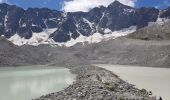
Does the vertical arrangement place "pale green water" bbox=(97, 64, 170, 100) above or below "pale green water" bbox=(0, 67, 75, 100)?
above

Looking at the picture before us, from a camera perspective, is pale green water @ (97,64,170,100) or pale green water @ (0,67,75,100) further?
pale green water @ (0,67,75,100)

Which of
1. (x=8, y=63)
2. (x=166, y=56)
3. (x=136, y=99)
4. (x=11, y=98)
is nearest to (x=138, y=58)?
(x=166, y=56)

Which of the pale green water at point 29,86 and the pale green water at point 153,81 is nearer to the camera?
the pale green water at point 153,81

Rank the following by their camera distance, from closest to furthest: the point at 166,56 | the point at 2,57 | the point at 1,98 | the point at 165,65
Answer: the point at 1,98
the point at 165,65
the point at 166,56
the point at 2,57

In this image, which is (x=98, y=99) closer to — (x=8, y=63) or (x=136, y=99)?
(x=136, y=99)

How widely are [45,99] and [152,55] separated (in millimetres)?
144976

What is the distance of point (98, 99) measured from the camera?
36.9m

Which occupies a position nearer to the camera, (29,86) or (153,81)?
(153,81)

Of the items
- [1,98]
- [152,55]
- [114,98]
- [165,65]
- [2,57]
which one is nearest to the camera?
[114,98]

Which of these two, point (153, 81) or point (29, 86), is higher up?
point (153, 81)

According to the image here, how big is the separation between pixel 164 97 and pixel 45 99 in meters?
13.1

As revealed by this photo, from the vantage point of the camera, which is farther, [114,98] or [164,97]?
[164,97]

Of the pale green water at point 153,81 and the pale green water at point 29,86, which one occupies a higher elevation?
the pale green water at point 153,81

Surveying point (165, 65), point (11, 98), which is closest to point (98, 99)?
point (11, 98)
